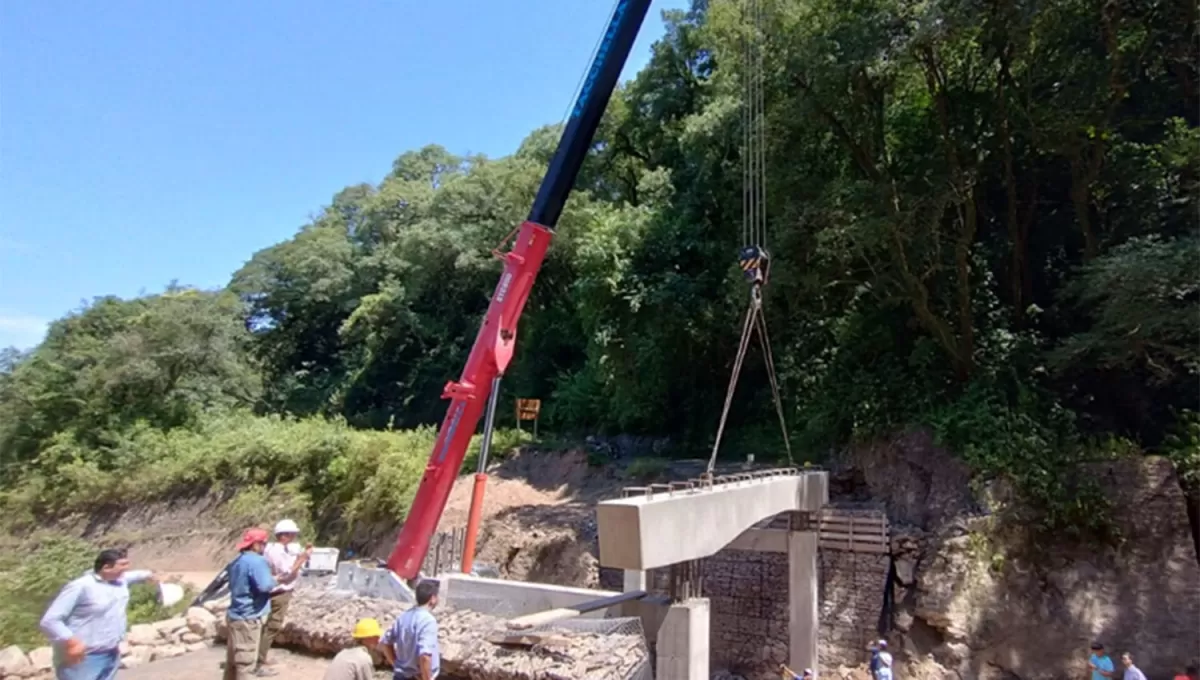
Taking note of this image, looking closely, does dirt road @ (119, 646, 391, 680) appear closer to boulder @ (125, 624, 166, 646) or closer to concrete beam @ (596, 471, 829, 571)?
boulder @ (125, 624, 166, 646)

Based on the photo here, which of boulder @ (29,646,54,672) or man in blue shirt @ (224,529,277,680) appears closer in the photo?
man in blue shirt @ (224,529,277,680)

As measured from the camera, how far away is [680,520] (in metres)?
6.88

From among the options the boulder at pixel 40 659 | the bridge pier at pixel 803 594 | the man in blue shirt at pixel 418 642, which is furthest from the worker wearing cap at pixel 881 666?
the boulder at pixel 40 659

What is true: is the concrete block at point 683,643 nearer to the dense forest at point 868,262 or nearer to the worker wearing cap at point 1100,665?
the worker wearing cap at point 1100,665

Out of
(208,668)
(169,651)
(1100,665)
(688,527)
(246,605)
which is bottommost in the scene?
(1100,665)

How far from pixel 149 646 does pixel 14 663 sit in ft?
4.63

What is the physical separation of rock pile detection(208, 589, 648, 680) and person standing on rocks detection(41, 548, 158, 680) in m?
4.16

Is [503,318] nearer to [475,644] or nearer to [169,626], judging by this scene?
[475,644]

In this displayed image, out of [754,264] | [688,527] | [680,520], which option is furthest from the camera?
[754,264]

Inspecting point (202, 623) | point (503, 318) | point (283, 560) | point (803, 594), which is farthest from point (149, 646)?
point (803, 594)

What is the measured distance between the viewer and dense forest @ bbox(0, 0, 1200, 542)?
485 inches

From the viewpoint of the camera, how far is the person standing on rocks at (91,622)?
400 cm

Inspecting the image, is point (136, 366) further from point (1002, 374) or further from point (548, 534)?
point (1002, 374)

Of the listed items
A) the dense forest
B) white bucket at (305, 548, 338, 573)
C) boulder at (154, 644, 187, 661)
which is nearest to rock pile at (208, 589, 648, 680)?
boulder at (154, 644, 187, 661)
